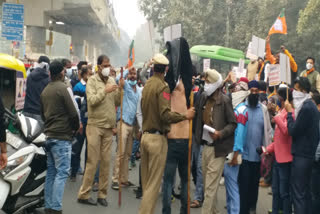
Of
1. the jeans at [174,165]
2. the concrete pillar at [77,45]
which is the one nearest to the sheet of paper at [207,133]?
the jeans at [174,165]

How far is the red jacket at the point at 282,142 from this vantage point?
5.95 metres

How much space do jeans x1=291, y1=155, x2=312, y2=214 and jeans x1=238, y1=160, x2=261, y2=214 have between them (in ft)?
2.54

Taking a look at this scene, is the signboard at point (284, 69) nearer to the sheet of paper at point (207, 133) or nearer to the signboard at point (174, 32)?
the sheet of paper at point (207, 133)

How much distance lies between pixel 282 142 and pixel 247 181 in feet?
2.60

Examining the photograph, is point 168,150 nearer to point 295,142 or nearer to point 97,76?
point 295,142

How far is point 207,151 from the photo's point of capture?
5.73 m

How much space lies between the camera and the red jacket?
5945 millimetres

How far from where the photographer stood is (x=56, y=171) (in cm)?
599

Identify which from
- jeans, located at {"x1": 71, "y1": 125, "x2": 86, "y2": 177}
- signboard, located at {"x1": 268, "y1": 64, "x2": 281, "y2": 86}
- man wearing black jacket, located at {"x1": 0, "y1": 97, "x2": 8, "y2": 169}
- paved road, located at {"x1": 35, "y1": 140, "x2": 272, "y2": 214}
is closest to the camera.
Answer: man wearing black jacket, located at {"x1": 0, "y1": 97, "x2": 8, "y2": 169}

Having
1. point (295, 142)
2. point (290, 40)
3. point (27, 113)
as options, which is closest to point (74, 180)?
point (27, 113)

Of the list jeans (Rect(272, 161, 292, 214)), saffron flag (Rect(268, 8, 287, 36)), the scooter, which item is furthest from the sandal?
saffron flag (Rect(268, 8, 287, 36))

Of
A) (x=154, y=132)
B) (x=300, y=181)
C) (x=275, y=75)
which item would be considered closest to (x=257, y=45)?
(x=275, y=75)

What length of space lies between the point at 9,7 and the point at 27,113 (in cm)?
543

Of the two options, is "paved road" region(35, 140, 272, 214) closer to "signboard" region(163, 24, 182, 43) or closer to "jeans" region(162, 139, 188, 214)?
"jeans" region(162, 139, 188, 214)
